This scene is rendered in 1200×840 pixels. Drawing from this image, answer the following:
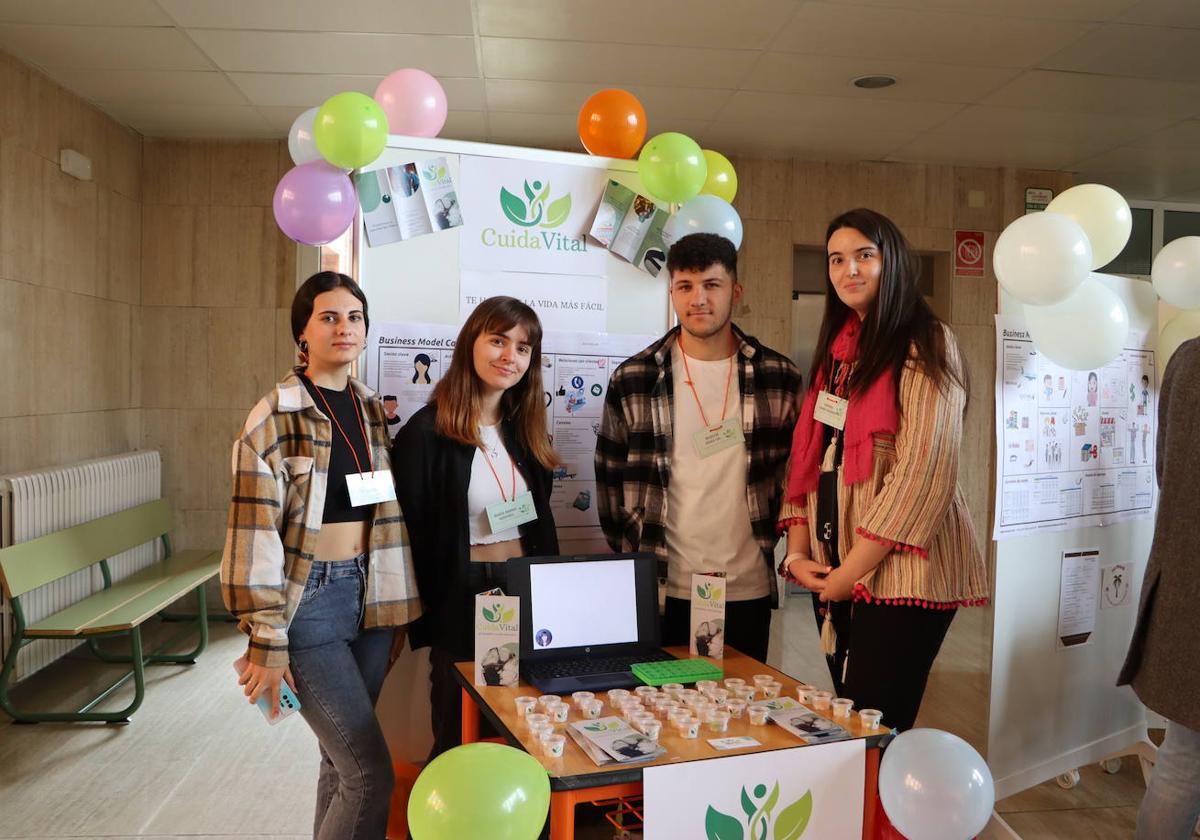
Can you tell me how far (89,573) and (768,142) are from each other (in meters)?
4.50

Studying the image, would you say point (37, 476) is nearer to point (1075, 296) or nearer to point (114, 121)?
point (114, 121)

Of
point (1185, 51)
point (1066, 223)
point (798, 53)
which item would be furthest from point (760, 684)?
point (1185, 51)

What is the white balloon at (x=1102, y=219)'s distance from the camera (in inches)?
110

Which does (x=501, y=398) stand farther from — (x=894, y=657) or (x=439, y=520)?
(x=894, y=657)

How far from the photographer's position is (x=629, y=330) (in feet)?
9.46

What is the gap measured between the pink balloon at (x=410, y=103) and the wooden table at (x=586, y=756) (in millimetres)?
1619

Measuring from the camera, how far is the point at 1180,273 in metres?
2.95

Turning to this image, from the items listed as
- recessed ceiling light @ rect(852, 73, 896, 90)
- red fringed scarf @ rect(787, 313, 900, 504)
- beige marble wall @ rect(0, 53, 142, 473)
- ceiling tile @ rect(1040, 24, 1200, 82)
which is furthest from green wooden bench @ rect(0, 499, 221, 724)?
ceiling tile @ rect(1040, 24, 1200, 82)

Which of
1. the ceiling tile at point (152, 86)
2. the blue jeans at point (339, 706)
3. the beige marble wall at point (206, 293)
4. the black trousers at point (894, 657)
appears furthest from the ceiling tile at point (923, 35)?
the beige marble wall at point (206, 293)

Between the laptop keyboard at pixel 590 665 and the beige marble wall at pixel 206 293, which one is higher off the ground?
the beige marble wall at pixel 206 293

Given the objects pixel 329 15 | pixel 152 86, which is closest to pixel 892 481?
pixel 329 15

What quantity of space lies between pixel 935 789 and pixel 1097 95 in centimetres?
426

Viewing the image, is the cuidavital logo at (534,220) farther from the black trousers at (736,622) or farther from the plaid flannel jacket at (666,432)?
the black trousers at (736,622)

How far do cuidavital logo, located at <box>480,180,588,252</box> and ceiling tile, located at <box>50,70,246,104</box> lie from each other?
98.7 inches
